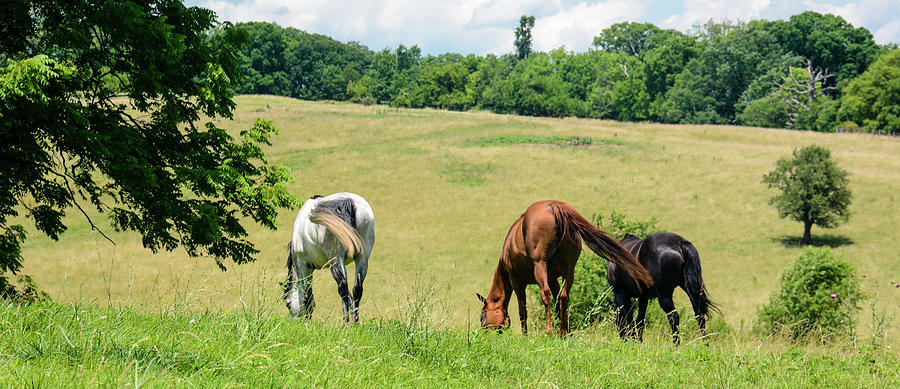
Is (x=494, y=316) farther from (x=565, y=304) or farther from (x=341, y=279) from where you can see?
(x=341, y=279)

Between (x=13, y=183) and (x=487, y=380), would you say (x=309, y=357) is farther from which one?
(x=13, y=183)

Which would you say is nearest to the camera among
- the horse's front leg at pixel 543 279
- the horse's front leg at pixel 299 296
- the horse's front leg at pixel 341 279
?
the horse's front leg at pixel 299 296

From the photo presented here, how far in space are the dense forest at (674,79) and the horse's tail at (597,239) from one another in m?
84.0

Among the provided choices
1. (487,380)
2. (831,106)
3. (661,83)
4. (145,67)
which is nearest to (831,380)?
(487,380)

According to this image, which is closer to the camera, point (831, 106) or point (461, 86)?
point (831, 106)

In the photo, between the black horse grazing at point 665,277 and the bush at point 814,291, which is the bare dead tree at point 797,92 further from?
the black horse grazing at point 665,277

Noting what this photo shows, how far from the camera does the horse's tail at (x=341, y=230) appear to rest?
7.93 meters

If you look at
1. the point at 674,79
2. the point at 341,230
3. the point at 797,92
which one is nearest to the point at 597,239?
the point at 341,230

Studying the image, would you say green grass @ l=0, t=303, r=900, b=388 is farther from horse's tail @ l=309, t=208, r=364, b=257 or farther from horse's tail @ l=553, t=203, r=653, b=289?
horse's tail @ l=309, t=208, r=364, b=257

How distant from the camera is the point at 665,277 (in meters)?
10.1

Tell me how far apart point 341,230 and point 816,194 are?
1360 inches

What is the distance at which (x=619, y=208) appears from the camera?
125 ft

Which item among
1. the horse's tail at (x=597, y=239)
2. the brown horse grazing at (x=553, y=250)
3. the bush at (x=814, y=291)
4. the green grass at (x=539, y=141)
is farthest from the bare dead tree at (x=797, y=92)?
the brown horse grazing at (x=553, y=250)

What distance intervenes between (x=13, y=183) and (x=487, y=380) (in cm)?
1030
